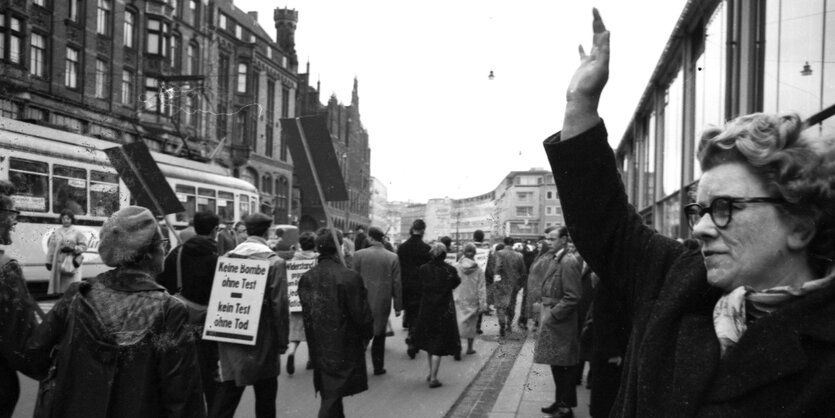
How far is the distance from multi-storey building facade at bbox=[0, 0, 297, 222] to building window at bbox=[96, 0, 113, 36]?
11 cm

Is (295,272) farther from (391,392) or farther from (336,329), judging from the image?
(336,329)

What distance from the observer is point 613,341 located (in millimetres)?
5723

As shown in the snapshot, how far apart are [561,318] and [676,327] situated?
5.45 meters

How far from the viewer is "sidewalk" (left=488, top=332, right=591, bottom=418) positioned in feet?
22.5

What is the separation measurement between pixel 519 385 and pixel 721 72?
6301 mm

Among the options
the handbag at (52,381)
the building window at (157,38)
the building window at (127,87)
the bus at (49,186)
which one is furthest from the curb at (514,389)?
the building window at (157,38)

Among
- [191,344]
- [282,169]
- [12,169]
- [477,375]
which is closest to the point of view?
[191,344]

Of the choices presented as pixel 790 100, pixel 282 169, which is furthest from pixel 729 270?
pixel 282 169

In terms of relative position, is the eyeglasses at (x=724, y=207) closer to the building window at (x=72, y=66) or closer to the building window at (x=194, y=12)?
the building window at (x=72, y=66)

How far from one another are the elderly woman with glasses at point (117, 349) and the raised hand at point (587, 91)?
7.03 ft

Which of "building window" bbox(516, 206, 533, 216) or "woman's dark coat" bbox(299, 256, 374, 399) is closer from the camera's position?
"woman's dark coat" bbox(299, 256, 374, 399)

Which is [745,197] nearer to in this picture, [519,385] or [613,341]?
[613,341]

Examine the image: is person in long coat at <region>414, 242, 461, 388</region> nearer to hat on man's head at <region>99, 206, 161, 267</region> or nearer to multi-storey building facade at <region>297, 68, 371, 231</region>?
hat on man's head at <region>99, 206, 161, 267</region>

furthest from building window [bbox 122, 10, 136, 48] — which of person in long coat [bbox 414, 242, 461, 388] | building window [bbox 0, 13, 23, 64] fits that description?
person in long coat [bbox 414, 242, 461, 388]
